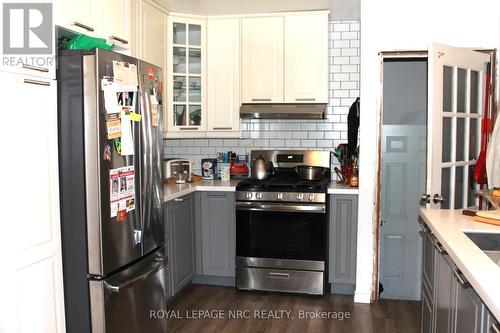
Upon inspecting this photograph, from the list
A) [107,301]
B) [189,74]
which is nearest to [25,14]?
[107,301]

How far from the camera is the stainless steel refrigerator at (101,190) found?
2.37m

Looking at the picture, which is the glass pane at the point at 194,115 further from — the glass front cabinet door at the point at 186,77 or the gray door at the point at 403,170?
the gray door at the point at 403,170

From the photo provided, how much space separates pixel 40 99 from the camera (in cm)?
222

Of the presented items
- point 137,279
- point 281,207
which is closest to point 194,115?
point 281,207

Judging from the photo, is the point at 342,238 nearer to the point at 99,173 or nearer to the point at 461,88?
the point at 461,88

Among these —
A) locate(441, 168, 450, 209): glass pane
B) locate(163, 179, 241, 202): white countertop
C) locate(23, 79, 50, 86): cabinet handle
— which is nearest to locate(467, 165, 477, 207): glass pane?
locate(441, 168, 450, 209): glass pane

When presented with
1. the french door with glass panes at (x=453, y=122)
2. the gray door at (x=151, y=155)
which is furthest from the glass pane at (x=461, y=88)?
the gray door at (x=151, y=155)

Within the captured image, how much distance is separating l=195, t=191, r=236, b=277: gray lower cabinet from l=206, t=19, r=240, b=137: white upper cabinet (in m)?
0.66

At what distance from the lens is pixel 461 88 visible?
3.36 meters

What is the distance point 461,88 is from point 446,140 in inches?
15.3

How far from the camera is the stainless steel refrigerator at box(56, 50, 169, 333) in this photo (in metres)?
2.37

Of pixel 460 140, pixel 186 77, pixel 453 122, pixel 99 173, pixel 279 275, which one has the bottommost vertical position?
pixel 279 275

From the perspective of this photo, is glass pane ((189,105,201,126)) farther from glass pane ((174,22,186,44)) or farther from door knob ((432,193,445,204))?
door knob ((432,193,445,204))

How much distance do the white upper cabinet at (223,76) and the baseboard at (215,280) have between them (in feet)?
4.20
